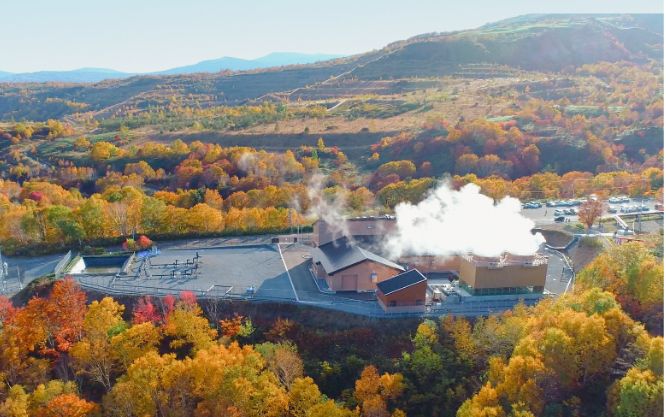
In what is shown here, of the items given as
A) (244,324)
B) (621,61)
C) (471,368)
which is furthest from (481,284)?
(621,61)

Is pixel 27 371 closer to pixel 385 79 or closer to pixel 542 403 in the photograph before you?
pixel 542 403

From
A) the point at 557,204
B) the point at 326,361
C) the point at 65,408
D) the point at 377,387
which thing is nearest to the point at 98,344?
the point at 65,408

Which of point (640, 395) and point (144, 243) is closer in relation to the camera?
point (640, 395)

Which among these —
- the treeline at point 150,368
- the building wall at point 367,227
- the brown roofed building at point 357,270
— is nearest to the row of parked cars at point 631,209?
the building wall at point 367,227

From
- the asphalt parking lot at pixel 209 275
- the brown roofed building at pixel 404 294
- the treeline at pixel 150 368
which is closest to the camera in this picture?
the treeline at pixel 150 368

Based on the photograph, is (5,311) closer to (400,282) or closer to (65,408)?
(65,408)

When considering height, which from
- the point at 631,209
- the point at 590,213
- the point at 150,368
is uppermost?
the point at 150,368

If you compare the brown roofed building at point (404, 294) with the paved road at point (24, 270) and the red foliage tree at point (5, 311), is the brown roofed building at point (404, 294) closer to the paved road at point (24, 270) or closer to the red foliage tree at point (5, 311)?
the red foliage tree at point (5, 311)
